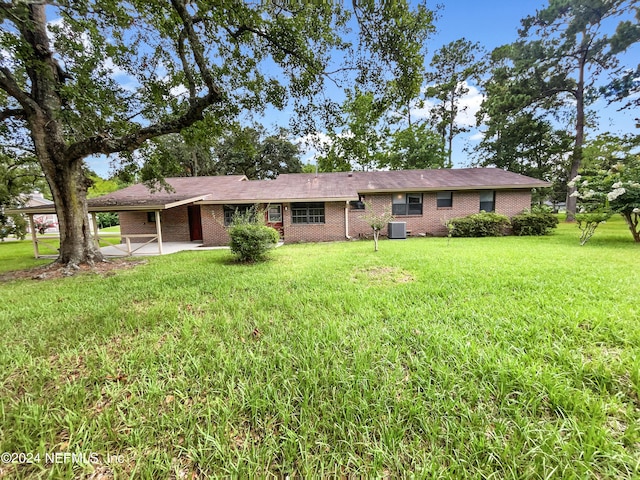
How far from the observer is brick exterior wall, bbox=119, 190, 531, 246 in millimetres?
13227

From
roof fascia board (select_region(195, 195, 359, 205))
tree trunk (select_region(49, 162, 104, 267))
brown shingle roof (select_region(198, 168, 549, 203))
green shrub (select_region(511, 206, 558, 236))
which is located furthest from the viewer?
brown shingle roof (select_region(198, 168, 549, 203))

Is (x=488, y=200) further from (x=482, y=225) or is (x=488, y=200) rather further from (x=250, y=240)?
(x=250, y=240)

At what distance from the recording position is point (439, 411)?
6.52 ft

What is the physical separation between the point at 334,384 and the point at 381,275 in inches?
153

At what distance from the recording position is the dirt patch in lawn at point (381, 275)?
18.0 feet

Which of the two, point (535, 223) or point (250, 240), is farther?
point (535, 223)

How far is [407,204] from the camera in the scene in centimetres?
1423

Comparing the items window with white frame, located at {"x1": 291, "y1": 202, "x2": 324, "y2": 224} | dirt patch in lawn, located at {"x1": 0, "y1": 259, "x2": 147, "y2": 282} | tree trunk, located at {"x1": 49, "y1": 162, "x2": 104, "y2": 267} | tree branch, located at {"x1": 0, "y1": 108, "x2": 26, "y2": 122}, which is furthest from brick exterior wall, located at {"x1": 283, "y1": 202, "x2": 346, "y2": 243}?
tree branch, located at {"x1": 0, "y1": 108, "x2": 26, "y2": 122}

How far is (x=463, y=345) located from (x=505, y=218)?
13215mm

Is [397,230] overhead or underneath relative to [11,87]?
underneath

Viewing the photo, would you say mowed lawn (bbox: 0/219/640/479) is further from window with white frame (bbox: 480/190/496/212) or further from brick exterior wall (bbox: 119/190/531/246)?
window with white frame (bbox: 480/190/496/212)

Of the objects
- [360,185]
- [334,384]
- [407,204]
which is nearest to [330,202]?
[360,185]

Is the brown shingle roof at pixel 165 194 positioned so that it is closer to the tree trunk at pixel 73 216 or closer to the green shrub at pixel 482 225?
the tree trunk at pixel 73 216

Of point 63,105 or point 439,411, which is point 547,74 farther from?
point 63,105
